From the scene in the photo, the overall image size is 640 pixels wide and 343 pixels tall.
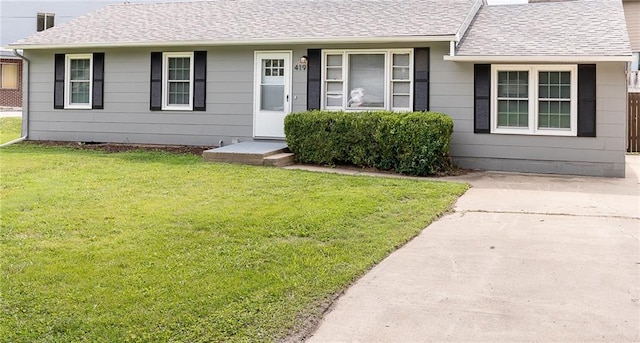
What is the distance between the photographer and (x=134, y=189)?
25.6 ft

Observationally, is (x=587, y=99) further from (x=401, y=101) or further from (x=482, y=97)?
(x=401, y=101)

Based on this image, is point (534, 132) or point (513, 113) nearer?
point (534, 132)

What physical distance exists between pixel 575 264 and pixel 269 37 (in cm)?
897

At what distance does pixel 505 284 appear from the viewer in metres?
4.34

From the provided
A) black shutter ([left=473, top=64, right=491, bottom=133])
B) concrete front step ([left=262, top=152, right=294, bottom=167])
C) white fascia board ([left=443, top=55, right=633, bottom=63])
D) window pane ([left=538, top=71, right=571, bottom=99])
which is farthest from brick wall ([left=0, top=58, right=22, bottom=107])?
window pane ([left=538, top=71, right=571, bottom=99])

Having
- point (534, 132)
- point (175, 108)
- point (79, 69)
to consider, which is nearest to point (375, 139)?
point (534, 132)

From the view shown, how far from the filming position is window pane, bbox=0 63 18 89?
1067 inches

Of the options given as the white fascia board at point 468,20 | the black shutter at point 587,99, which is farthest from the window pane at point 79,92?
the black shutter at point 587,99

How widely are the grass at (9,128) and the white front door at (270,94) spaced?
7.09 m

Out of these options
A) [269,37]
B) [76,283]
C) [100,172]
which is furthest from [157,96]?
[76,283]

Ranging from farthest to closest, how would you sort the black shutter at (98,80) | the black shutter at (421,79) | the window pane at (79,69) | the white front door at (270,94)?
1. the window pane at (79,69)
2. the black shutter at (98,80)
3. the white front door at (270,94)
4. the black shutter at (421,79)

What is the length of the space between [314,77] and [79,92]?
6260 mm

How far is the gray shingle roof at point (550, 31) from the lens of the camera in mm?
10484

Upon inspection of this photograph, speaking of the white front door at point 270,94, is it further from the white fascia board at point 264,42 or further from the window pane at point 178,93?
the window pane at point 178,93
